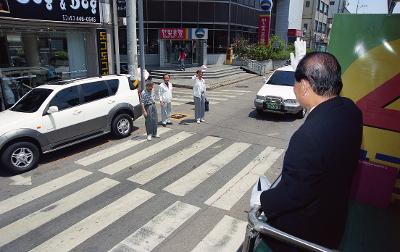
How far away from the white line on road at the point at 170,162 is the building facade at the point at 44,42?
308 inches

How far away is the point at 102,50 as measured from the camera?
1502 centimetres

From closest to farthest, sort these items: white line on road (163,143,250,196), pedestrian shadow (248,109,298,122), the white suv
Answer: white line on road (163,143,250,196), the white suv, pedestrian shadow (248,109,298,122)

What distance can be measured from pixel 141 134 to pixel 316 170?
30.1ft

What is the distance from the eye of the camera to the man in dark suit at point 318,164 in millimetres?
2002

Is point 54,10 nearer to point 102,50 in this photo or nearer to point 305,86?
point 102,50

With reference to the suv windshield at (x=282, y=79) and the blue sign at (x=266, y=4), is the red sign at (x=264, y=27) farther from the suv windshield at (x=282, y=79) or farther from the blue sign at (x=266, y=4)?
the suv windshield at (x=282, y=79)

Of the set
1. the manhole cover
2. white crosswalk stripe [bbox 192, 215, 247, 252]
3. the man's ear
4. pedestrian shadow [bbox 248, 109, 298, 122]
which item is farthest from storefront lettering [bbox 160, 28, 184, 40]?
the man's ear

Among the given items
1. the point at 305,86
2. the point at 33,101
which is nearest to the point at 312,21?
the point at 33,101

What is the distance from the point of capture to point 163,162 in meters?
8.19

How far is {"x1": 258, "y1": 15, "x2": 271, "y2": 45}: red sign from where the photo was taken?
102 feet

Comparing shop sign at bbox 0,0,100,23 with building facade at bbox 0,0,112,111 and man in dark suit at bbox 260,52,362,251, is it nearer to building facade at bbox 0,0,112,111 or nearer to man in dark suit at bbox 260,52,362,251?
building facade at bbox 0,0,112,111

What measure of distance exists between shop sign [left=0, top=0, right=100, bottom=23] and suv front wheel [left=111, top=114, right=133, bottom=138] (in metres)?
5.48

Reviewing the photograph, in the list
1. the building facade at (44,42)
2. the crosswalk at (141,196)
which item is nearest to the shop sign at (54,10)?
the building facade at (44,42)

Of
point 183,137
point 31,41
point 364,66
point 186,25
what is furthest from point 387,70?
point 186,25
